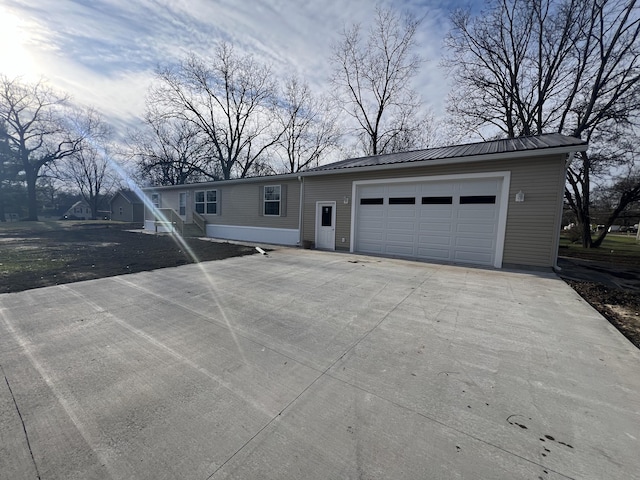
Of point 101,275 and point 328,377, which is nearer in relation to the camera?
point 328,377

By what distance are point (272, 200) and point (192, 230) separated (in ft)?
20.5

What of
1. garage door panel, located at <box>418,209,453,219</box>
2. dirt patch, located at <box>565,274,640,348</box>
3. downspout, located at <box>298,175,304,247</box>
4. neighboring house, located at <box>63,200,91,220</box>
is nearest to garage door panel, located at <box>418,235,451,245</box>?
garage door panel, located at <box>418,209,453,219</box>

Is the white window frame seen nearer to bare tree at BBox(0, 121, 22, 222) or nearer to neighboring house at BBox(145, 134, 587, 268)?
neighboring house at BBox(145, 134, 587, 268)

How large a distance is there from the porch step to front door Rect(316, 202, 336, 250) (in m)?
8.26

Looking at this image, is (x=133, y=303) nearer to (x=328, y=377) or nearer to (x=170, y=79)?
(x=328, y=377)

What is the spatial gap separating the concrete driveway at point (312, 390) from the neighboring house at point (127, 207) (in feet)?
134

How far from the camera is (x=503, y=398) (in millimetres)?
2084

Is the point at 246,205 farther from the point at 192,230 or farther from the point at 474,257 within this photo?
the point at 474,257

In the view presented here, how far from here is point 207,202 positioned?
50.5ft

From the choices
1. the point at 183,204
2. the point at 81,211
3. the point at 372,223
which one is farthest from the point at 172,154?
the point at 81,211

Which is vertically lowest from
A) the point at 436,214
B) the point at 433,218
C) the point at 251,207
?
the point at 433,218

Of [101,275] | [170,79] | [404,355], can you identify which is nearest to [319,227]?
[101,275]

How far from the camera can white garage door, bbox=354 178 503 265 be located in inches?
296

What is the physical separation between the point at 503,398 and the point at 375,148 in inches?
788
